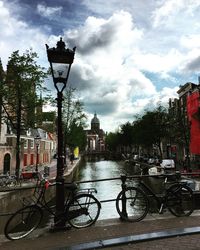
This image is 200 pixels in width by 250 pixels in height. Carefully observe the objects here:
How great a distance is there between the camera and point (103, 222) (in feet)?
25.7

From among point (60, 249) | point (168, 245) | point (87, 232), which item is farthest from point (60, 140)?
point (168, 245)

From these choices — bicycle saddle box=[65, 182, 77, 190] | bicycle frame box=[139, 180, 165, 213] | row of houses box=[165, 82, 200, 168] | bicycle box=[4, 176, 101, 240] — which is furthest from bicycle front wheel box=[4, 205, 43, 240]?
row of houses box=[165, 82, 200, 168]

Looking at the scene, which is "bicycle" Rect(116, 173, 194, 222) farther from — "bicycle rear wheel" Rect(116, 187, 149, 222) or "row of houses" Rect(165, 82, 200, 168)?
"row of houses" Rect(165, 82, 200, 168)

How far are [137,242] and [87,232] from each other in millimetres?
1305

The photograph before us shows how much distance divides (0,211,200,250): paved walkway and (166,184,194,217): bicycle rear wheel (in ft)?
1.82

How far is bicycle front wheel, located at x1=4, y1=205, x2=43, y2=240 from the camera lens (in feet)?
22.8

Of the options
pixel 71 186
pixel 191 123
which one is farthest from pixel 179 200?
pixel 191 123

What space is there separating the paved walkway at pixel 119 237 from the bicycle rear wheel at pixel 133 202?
20cm

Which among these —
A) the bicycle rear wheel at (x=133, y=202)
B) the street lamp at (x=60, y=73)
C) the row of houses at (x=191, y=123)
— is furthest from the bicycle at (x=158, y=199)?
the row of houses at (x=191, y=123)

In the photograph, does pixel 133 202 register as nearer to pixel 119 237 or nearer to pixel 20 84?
pixel 119 237

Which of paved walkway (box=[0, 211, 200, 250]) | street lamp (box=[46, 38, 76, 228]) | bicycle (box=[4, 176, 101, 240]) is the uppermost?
street lamp (box=[46, 38, 76, 228])

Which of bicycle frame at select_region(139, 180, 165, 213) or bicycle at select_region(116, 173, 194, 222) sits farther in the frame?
bicycle frame at select_region(139, 180, 165, 213)

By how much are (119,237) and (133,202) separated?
7.73ft

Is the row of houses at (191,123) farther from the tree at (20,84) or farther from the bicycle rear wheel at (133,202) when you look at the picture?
the bicycle rear wheel at (133,202)
